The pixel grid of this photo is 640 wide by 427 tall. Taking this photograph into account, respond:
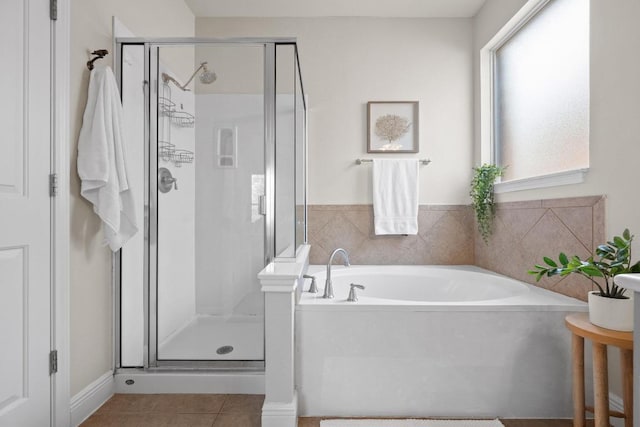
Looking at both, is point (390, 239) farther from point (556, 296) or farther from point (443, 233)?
point (556, 296)

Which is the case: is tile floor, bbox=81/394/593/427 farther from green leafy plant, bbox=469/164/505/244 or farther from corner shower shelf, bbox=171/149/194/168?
green leafy plant, bbox=469/164/505/244

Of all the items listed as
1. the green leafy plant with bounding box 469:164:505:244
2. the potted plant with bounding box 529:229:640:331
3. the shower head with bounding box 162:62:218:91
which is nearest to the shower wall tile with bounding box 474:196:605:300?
the green leafy plant with bounding box 469:164:505:244

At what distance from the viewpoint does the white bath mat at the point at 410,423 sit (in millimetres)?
1655

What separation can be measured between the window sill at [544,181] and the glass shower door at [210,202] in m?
1.53

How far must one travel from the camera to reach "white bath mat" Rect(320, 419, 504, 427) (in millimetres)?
1655

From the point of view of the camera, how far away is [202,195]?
2010 millimetres

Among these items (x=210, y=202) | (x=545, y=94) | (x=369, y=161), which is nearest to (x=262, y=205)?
(x=210, y=202)

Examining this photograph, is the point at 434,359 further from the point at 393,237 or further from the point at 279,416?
the point at 393,237

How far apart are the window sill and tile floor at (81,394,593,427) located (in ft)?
3.65

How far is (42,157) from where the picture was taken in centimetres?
148

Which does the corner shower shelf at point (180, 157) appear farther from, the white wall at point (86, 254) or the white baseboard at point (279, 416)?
the white baseboard at point (279, 416)

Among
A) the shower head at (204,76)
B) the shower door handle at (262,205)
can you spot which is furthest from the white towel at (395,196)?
the shower head at (204,76)

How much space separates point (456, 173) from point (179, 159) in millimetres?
2106

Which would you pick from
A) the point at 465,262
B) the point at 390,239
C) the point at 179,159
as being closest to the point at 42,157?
the point at 179,159
